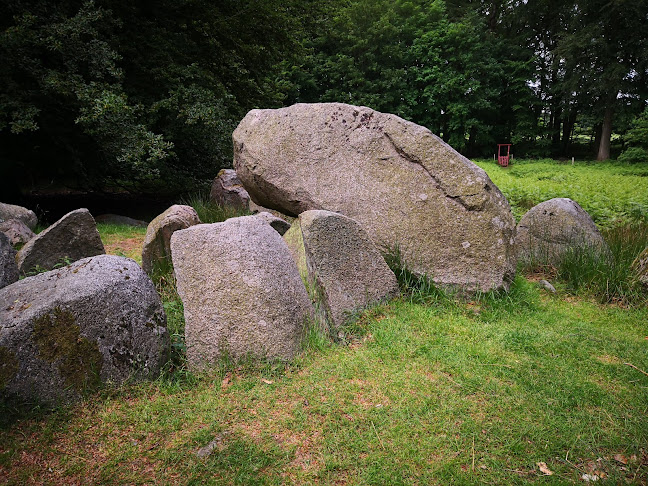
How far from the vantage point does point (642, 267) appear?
14.9 ft

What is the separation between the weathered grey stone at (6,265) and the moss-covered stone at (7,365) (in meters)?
1.47

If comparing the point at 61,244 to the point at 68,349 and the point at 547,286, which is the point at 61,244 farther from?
the point at 547,286

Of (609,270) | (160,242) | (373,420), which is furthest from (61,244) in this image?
(609,270)

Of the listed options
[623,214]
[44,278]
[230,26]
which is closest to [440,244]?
[44,278]

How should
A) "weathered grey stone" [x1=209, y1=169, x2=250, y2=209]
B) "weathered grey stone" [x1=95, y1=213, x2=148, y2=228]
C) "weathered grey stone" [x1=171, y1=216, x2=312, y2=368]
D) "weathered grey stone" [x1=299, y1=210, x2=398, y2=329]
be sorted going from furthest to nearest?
"weathered grey stone" [x1=209, y1=169, x2=250, y2=209]
"weathered grey stone" [x1=95, y1=213, x2=148, y2=228]
"weathered grey stone" [x1=299, y1=210, x2=398, y2=329]
"weathered grey stone" [x1=171, y1=216, x2=312, y2=368]

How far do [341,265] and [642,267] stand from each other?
134 inches

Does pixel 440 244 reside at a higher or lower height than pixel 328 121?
lower

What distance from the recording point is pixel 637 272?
179 inches

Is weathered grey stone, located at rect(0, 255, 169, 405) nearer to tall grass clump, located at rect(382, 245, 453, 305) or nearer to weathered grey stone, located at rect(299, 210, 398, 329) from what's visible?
weathered grey stone, located at rect(299, 210, 398, 329)

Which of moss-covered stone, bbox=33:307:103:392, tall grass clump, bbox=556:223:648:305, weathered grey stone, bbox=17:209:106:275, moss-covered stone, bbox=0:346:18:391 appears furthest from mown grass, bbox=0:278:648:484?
weathered grey stone, bbox=17:209:106:275

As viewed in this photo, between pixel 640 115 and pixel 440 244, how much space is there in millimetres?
22226

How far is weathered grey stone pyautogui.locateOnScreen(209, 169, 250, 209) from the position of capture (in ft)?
32.3

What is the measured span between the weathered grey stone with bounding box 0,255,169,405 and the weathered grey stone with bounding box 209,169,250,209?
6780 millimetres

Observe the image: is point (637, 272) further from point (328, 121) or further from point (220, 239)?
point (220, 239)
